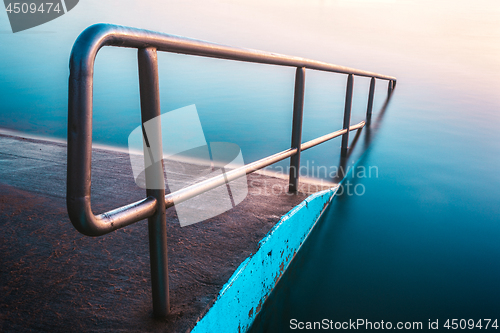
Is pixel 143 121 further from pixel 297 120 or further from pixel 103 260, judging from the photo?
pixel 297 120

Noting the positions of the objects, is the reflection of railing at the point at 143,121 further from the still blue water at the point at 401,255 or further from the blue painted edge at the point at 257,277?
the still blue water at the point at 401,255

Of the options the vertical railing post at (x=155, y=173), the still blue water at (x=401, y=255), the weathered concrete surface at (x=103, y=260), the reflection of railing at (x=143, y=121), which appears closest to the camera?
the reflection of railing at (x=143, y=121)

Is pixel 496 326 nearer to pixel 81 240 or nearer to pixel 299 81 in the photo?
pixel 299 81

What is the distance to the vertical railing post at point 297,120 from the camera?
1.40 metres

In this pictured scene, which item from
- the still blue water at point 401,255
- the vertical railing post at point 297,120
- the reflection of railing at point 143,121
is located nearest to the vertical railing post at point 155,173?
the reflection of railing at point 143,121

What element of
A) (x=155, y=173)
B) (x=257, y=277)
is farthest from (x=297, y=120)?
(x=155, y=173)

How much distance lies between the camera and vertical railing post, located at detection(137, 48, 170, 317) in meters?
0.60

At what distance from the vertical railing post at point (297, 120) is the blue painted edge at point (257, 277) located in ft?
0.41

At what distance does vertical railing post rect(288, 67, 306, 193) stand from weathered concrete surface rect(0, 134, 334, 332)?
0.29 feet

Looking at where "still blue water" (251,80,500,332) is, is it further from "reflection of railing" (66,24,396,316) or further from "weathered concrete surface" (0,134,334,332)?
"reflection of railing" (66,24,396,316)

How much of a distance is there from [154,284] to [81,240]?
0.48 meters

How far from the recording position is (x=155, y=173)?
648mm

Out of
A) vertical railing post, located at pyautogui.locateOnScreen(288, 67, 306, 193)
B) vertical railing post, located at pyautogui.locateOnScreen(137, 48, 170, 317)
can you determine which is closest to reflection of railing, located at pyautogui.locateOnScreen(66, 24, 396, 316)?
vertical railing post, located at pyautogui.locateOnScreen(137, 48, 170, 317)

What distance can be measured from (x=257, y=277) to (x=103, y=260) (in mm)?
477
